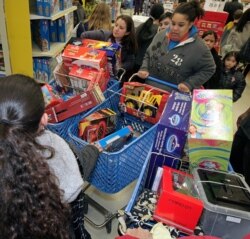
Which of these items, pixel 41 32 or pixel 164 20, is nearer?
pixel 41 32

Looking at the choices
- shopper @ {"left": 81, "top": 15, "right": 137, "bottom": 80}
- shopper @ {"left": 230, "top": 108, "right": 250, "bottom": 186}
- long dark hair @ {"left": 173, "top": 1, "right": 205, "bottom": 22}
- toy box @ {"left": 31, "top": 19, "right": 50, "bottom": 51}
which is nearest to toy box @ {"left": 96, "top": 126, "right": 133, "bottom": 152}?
shopper @ {"left": 230, "top": 108, "right": 250, "bottom": 186}

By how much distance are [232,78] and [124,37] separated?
4.49 feet

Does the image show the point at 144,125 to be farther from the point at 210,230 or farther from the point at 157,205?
the point at 210,230

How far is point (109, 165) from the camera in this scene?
1347 mm

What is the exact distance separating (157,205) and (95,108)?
75 centimetres

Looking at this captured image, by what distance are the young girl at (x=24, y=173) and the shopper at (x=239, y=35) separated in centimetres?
414

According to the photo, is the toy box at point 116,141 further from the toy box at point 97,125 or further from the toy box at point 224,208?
the toy box at point 224,208

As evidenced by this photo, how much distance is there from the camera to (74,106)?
1.59 metres

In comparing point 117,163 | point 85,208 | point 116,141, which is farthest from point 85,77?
point 85,208

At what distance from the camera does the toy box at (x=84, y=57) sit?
5.82ft

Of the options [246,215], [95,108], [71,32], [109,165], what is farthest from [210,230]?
[71,32]

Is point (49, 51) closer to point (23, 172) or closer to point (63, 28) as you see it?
point (63, 28)

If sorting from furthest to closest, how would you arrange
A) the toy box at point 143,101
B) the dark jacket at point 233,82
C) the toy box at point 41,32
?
the dark jacket at point 233,82, the toy box at point 41,32, the toy box at point 143,101

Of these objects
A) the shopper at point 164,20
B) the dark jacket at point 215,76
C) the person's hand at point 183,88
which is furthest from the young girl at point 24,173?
the shopper at point 164,20
